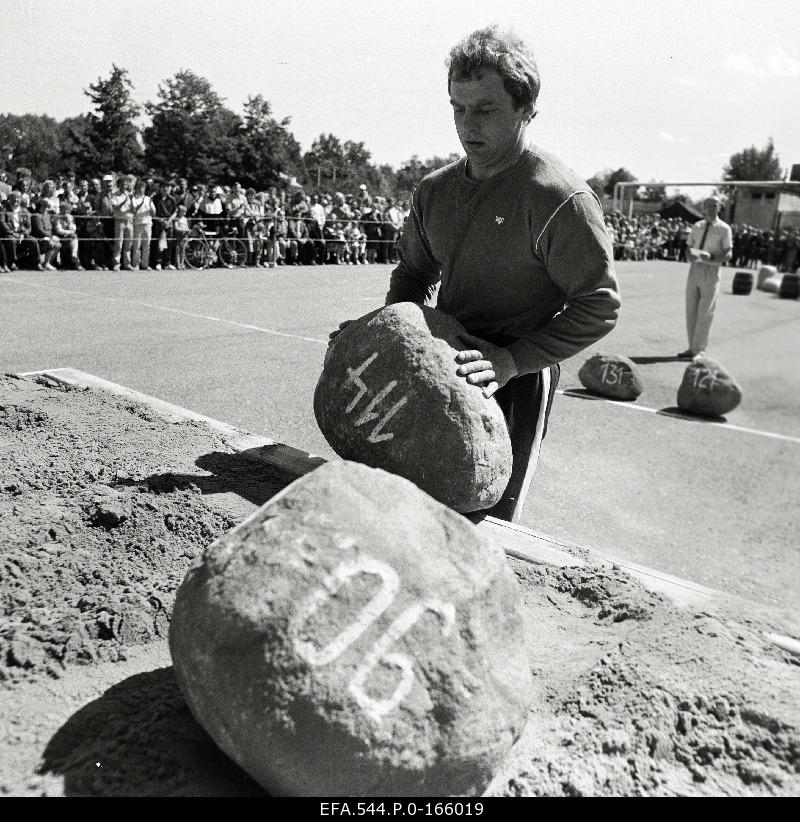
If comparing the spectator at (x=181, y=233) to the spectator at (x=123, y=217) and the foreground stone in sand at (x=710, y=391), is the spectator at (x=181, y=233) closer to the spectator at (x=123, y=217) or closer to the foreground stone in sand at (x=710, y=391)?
the spectator at (x=123, y=217)

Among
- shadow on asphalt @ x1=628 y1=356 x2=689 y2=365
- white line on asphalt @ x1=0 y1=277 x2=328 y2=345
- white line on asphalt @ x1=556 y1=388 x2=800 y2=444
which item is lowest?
white line on asphalt @ x1=556 y1=388 x2=800 y2=444

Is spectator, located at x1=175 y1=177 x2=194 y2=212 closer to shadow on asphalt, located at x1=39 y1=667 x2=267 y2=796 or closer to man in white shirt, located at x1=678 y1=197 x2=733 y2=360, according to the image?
man in white shirt, located at x1=678 y1=197 x2=733 y2=360

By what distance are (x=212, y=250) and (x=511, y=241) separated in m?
15.9

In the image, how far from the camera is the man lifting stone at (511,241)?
278 centimetres

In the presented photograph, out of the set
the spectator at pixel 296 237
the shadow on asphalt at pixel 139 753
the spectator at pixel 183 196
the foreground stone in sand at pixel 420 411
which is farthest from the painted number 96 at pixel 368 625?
the spectator at pixel 296 237

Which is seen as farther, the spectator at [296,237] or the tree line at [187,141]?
the tree line at [187,141]

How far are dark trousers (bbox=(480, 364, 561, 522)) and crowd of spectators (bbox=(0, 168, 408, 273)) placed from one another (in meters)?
13.0

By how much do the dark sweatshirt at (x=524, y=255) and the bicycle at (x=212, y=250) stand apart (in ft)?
49.3

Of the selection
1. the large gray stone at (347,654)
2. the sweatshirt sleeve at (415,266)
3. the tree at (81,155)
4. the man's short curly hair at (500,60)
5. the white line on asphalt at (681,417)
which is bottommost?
the white line on asphalt at (681,417)

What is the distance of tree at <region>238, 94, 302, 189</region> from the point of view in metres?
43.8

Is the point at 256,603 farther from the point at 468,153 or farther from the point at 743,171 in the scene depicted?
the point at 743,171

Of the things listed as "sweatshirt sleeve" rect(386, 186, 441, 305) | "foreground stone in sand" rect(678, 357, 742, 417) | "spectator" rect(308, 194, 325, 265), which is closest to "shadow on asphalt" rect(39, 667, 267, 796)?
"sweatshirt sleeve" rect(386, 186, 441, 305)

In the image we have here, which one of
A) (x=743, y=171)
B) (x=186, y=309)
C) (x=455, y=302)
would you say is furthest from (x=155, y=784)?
(x=743, y=171)

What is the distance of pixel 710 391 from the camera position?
25.1 ft
